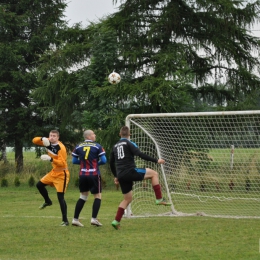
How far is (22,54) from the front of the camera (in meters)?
31.7

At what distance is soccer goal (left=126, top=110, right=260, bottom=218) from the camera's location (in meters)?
14.8

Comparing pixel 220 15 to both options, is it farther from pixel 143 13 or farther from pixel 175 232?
pixel 175 232

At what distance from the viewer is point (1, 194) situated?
22.5 meters

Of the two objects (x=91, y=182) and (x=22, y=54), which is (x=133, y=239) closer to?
(x=91, y=182)

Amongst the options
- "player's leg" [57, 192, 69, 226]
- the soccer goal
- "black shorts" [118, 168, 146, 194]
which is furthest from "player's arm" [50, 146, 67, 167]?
the soccer goal

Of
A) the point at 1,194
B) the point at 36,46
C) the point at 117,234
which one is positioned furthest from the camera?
the point at 36,46

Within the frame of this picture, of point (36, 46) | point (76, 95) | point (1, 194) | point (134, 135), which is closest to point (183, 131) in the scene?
point (134, 135)

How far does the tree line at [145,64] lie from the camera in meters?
24.8

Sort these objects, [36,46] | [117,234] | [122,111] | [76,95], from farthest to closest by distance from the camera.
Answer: [36,46] → [76,95] → [122,111] → [117,234]

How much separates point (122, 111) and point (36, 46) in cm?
803

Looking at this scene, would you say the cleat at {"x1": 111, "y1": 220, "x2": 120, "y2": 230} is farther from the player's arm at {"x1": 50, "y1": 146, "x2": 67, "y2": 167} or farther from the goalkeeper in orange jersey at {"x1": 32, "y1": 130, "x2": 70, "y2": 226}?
the player's arm at {"x1": 50, "y1": 146, "x2": 67, "y2": 167}

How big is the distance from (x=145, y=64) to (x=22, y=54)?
26.3 feet

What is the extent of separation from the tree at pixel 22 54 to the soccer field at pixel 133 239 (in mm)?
16807

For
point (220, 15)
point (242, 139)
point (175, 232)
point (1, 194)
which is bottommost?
point (1, 194)
